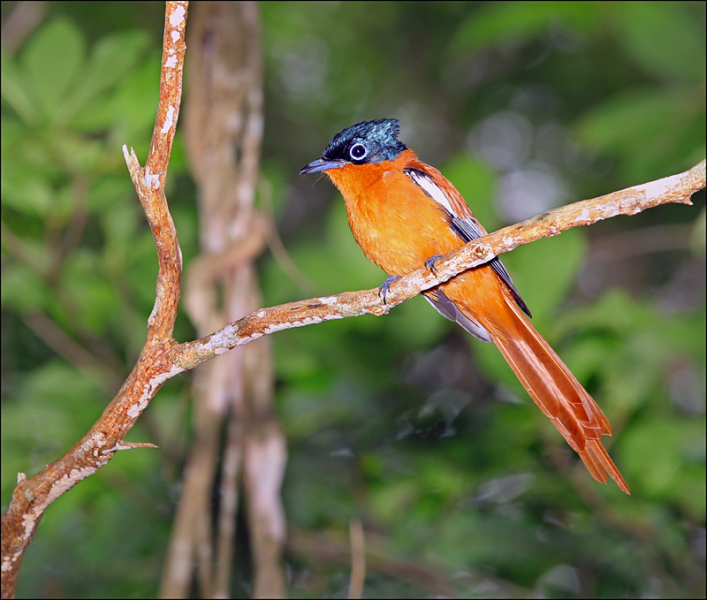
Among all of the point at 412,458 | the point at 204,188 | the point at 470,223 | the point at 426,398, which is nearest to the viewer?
the point at 470,223

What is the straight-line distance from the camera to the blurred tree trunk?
333 centimetres

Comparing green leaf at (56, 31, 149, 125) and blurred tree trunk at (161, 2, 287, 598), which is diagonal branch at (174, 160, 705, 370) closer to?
blurred tree trunk at (161, 2, 287, 598)

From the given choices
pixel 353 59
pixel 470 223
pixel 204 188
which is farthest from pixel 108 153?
pixel 353 59

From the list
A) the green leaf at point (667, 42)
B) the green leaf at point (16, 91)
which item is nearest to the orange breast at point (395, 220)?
the green leaf at point (16, 91)

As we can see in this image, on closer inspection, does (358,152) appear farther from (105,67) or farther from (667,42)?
(667,42)

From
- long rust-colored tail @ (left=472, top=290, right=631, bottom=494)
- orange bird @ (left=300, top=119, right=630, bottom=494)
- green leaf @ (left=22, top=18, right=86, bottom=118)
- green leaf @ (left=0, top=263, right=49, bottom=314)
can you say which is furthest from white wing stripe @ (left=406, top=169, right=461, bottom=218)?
green leaf @ (left=0, top=263, right=49, bottom=314)

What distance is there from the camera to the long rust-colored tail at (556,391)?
7.22ft

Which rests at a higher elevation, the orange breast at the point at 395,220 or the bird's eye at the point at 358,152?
the bird's eye at the point at 358,152

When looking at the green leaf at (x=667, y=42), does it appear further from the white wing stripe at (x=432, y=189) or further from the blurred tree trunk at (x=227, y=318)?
the blurred tree trunk at (x=227, y=318)

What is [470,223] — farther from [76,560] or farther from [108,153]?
[76,560]

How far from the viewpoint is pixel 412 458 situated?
4.15m

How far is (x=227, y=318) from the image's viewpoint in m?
3.53

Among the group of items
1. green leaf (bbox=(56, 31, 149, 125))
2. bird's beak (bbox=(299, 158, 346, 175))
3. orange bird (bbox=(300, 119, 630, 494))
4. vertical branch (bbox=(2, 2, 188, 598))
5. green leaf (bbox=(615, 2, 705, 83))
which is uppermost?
green leaf (bbox=(615, 2, 705, 83))

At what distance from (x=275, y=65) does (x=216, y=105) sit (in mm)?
4920
